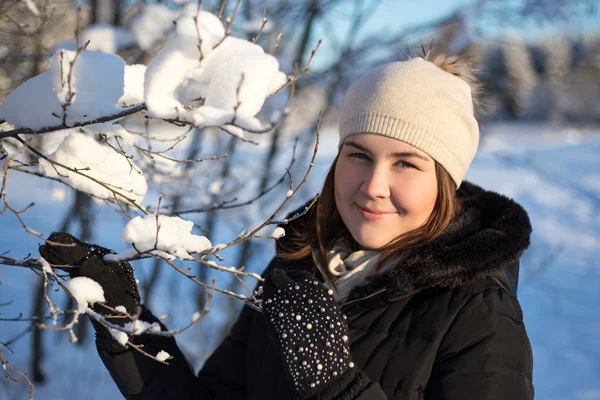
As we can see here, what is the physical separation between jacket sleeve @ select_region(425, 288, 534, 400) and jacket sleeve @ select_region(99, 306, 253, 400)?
0.75 meters

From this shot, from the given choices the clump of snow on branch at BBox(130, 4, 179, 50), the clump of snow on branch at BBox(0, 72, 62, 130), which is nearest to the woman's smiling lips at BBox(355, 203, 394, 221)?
the clump of snow on branch at BBox(0, 72, 62, 130)

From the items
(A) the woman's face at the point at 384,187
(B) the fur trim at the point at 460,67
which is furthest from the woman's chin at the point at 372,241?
(B) the fur trim at the point at 460,67

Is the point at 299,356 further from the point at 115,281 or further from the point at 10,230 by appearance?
the point at 10,230

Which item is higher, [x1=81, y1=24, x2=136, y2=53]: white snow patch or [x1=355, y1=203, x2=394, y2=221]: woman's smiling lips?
[x1=81, y1=24, x2=136, y2=53]: white snow patch

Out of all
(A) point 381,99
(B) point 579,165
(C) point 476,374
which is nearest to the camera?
(C) point 476,374

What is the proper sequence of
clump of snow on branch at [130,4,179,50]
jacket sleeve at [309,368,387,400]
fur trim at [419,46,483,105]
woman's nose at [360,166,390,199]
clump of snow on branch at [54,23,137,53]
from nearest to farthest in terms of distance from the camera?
jacket sleeve at [309,368,387,400], woman's nose at [360,166,390,199], fur trim at [419,46,483,105], clump of snow on branch at [130,4,179,50], clump of snow on branch at [54,23,137,53]

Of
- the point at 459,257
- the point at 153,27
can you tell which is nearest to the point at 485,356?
the point at 459,257

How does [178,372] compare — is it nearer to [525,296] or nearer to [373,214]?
[373,214]

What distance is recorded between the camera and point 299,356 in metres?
1.34

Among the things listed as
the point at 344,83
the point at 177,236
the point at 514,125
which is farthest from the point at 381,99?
the point at 514,125

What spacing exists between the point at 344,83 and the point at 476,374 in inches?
155

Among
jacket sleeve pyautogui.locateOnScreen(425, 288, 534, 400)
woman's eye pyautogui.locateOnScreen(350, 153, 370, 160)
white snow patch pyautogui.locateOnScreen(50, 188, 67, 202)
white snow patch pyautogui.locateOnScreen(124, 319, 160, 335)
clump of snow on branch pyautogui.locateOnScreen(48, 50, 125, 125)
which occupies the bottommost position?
white snow patch pyautogui.locateOnScreen(50, 188, 67, 202)

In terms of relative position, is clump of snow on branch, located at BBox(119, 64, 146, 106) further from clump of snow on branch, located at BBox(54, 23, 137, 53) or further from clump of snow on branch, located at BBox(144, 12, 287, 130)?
clump of snow on branch, located at BBox(54, 23, 137, 53)

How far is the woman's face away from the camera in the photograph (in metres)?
1.57
